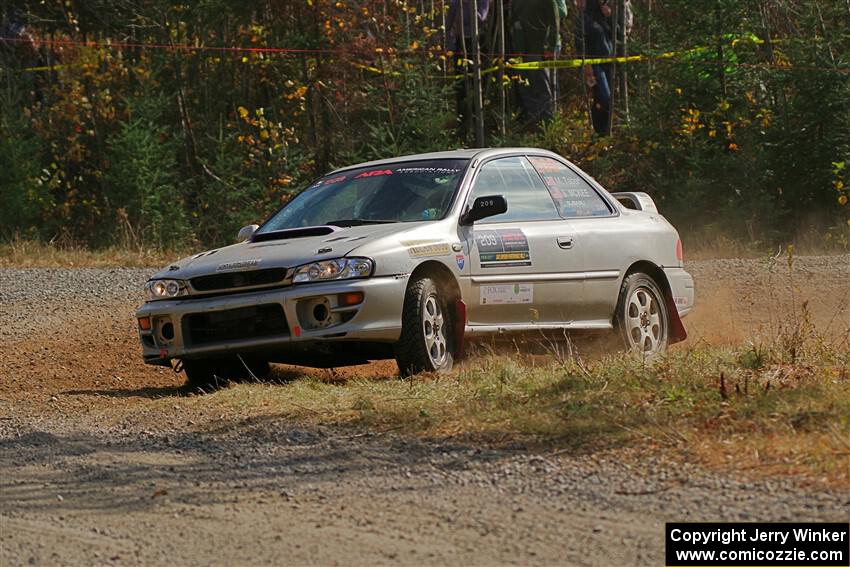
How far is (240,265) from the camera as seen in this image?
27.2 feet

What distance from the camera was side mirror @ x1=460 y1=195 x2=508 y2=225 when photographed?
8.80 meters

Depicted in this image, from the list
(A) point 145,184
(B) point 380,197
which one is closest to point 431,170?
(B) point 380,197

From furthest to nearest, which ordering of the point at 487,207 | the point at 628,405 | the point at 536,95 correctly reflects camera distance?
the point at 536,95, the point at 487,207, the point at 628,405

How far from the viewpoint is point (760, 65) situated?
1984 centimetres

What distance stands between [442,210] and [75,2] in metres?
16.7

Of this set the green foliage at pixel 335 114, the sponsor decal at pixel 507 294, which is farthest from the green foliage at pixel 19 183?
the sponsor decal at pixel 507 294

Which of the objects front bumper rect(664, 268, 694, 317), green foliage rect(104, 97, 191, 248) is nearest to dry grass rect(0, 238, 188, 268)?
green foliage rect(104, 97, 191, 248)

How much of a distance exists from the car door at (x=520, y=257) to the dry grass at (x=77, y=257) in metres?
9.18

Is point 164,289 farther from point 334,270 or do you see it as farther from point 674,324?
point 674,324

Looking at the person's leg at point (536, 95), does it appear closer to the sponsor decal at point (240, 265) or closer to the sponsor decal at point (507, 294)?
the sponsor decal at point (507, 294)

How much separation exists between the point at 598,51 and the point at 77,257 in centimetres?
924

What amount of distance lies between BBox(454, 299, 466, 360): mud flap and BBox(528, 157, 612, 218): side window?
141cm

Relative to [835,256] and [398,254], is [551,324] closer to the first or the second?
[398,254]

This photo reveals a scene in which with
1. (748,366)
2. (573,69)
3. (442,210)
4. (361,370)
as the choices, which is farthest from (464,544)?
(573,69)
